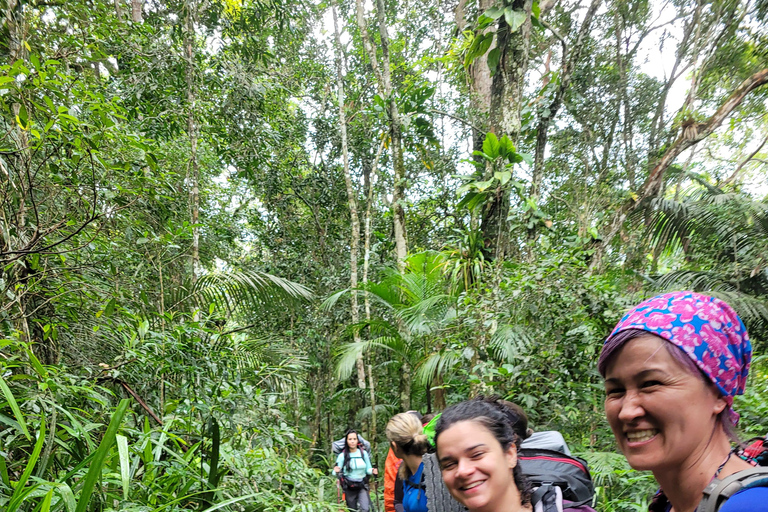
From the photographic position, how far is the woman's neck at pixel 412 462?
2.56 m

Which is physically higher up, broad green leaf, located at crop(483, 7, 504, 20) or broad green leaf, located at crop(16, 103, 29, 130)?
broad green leaf, located at crop(483, 7, 504, 20)

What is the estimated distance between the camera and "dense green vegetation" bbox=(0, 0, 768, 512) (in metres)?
2.40

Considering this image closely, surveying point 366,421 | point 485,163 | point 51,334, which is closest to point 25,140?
point 51,334

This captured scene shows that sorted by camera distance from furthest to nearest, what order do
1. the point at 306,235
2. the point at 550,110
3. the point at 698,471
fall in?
1. the point at 306,235
2. the point at 550,110
3. the point at 698,471

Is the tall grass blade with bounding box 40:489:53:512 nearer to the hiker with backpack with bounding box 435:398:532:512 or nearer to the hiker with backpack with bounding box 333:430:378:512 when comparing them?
the hiker with backpack with bounding box 435:398:532:512

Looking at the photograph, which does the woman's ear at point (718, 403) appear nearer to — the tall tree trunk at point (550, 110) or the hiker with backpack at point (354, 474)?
the tall tree trunk at point (550, 110)

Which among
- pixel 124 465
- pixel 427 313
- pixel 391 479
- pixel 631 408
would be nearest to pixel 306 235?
pixel 427 313

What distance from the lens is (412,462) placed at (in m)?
2.58

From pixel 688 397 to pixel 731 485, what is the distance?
15 cm

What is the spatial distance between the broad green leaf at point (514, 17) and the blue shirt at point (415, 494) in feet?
12.9

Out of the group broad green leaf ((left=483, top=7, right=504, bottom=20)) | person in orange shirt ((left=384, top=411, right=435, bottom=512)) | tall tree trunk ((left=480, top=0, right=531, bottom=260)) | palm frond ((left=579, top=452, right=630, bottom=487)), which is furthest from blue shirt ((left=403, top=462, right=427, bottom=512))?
broad green leaf ((left=483, top=7, right=504, bottom=20))

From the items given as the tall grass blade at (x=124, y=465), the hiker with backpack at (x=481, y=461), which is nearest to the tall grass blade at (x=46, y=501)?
the tall grass blade at (x=124, y=465)

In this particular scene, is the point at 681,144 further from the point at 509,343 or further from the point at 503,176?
the point at 509,343

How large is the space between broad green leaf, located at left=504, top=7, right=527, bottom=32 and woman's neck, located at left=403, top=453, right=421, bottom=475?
3.84m
